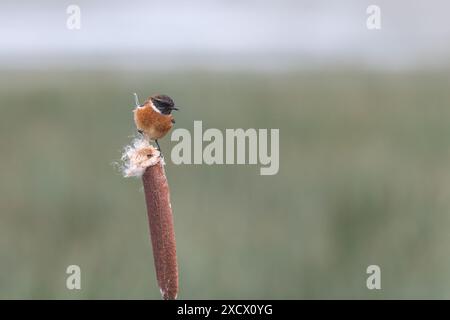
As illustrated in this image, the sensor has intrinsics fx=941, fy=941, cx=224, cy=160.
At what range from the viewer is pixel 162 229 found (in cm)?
228

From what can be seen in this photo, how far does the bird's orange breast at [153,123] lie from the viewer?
8.13 ft

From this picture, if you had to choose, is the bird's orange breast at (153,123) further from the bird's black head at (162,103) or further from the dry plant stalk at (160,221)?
the dry plant stalk at (160,221)

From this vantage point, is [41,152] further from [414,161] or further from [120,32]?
[120,32]

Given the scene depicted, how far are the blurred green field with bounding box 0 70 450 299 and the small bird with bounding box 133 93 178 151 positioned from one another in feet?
6.48

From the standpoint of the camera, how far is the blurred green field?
4.70m

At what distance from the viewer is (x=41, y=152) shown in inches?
237

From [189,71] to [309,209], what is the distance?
293cm

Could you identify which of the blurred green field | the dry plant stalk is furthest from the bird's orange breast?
the blurred green field

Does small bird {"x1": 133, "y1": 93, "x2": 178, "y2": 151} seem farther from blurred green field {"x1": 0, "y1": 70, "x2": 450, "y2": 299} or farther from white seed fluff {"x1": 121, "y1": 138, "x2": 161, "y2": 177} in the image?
blurred green field {"x1": 0, "y1": 70, "x2": 450, "y2": 299}

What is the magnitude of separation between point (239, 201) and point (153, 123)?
10.0 ft
